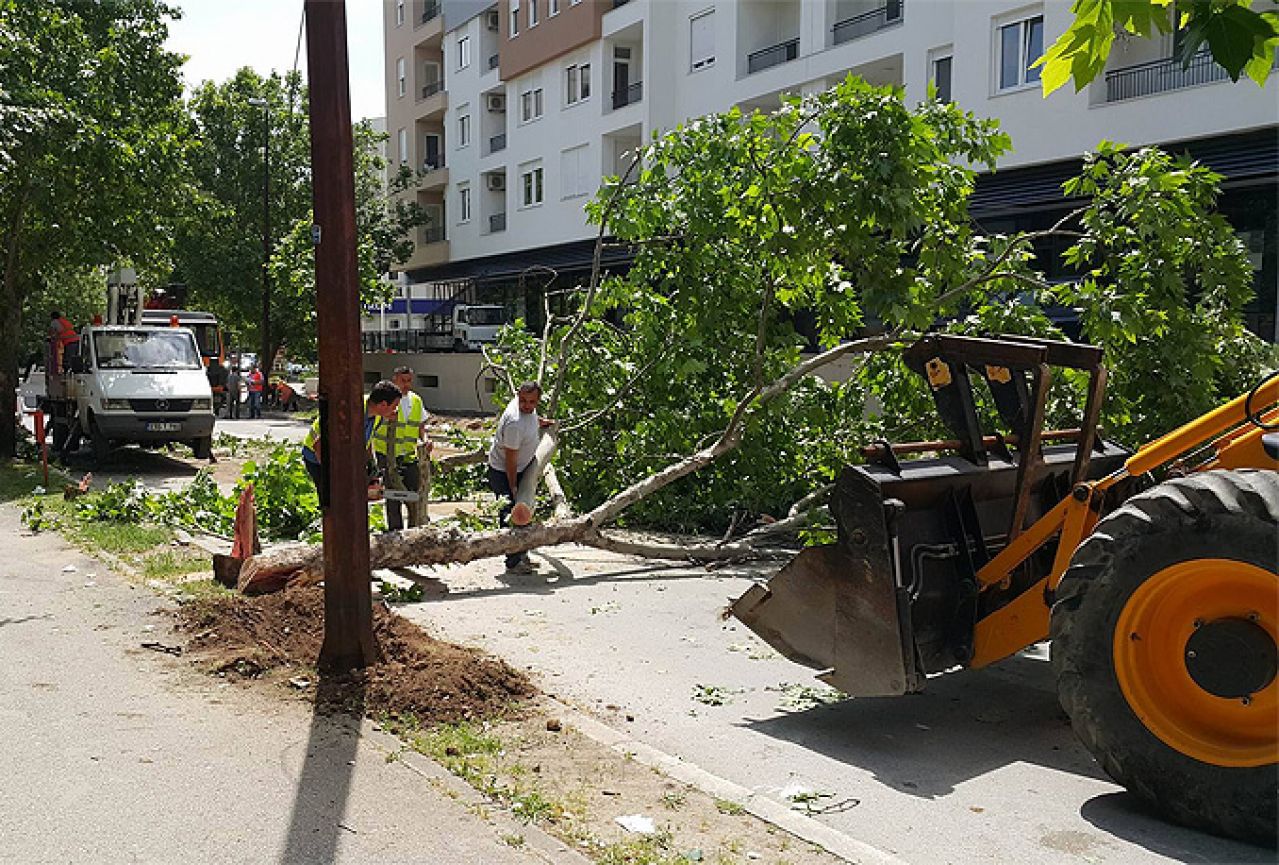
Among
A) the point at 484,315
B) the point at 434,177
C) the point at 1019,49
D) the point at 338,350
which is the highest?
the point at 434,177

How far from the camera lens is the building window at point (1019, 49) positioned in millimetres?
22203

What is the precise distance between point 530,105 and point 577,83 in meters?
3.40

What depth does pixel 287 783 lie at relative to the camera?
5.23m

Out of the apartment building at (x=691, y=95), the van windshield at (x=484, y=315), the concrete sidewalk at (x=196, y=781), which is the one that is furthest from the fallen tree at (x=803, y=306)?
the van windshield at (x=484, y=315)

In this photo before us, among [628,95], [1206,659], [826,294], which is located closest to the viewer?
[1206,659]

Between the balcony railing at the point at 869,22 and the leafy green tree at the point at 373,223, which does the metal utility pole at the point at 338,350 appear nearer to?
the balcony railing at the point at 869,22

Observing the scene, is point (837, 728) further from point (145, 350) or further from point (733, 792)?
point (145, 350)

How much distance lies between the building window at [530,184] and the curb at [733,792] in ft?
116

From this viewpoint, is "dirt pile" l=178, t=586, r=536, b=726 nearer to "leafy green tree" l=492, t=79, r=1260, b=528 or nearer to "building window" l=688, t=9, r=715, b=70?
"leafy green tree" l=492, t=79, r=1260, b=528

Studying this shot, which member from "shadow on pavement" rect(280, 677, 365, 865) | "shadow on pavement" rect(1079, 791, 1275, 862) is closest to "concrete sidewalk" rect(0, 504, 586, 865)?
"shadow on pavement" rect(280, 677, 365, 865)

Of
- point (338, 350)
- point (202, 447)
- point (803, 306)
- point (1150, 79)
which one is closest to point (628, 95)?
point (1150, 79)

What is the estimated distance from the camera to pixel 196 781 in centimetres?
521

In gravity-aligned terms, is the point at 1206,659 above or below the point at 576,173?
below

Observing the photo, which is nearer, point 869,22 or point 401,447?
point 401,447
